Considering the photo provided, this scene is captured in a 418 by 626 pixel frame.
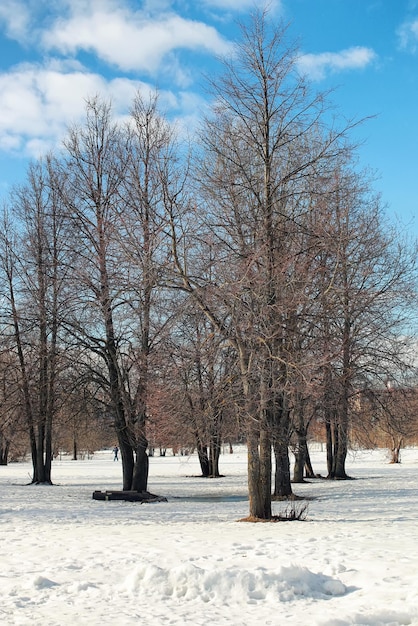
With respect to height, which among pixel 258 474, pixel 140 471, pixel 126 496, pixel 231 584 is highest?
pixel 258 474

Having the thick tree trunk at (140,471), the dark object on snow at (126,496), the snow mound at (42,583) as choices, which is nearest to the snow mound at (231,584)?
the snow mound at (42,583)

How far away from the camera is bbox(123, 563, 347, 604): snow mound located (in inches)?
269

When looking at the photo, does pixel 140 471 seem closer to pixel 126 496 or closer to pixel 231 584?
pixel 126 496

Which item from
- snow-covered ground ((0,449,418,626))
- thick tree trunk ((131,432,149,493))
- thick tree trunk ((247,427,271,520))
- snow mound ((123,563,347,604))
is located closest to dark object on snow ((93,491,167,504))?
thick tree trunk ((131,432,149,493))

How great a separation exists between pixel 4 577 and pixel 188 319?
7885 mm

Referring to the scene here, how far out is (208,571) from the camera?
7.31 meters

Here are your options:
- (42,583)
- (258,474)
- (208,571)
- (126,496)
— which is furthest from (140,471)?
(208,571)

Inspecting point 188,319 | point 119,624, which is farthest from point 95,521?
point 119,624

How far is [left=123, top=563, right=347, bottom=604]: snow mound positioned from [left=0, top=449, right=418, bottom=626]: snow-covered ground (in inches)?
0.4

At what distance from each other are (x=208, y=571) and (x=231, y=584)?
1.29 feet

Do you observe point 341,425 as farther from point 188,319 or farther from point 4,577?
point 4,577

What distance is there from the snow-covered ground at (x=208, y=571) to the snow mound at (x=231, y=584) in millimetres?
11

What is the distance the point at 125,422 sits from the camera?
71.0 ft

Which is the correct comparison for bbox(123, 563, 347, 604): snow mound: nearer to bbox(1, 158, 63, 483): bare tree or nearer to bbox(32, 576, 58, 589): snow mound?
bbox(32, 576, 58, 589): snow mound
